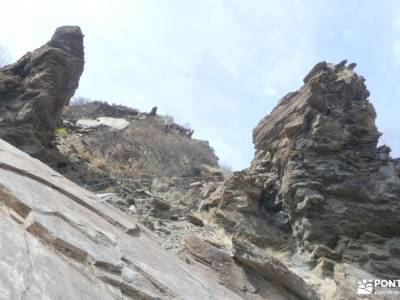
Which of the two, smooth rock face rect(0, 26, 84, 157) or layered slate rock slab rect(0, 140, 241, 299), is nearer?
layered slate rock slab rect(0, 140, 241, 299)

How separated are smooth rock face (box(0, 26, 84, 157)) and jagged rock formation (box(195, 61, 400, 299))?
6697 mm

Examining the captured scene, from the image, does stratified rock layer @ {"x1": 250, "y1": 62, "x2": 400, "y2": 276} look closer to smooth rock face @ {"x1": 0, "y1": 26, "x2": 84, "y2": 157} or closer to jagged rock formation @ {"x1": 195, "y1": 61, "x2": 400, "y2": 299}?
jagged rock formation @ {"x1": 195, "y1": 61, "x2": 400, "y2": 299}

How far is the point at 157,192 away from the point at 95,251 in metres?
12.5

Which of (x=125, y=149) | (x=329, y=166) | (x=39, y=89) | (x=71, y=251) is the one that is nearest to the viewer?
(x=71, y=251)

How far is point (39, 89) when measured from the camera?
17250mm

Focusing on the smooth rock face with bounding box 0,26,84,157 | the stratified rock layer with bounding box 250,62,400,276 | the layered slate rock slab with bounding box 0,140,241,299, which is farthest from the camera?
the smooth rock face with bounding box 0,26,84,157

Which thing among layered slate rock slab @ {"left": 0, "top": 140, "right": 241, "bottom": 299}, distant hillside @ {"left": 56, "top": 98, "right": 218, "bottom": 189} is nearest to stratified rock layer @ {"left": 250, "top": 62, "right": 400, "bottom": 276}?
layered slate rock slab @ {"left": 0, "top": 140, "right": 241, "bottom": 299}

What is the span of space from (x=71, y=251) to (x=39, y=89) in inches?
537

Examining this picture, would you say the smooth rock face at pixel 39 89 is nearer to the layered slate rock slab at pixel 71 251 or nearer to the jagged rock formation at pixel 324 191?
the jagged rock formation at pixel 324 191

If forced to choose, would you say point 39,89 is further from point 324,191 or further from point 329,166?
point 324,191

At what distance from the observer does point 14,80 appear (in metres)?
17.6

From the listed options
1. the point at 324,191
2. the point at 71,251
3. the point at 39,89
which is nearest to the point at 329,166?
the point at 324,191

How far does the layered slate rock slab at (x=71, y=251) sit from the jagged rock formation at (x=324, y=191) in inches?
175

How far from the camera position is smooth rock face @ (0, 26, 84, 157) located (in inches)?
621
